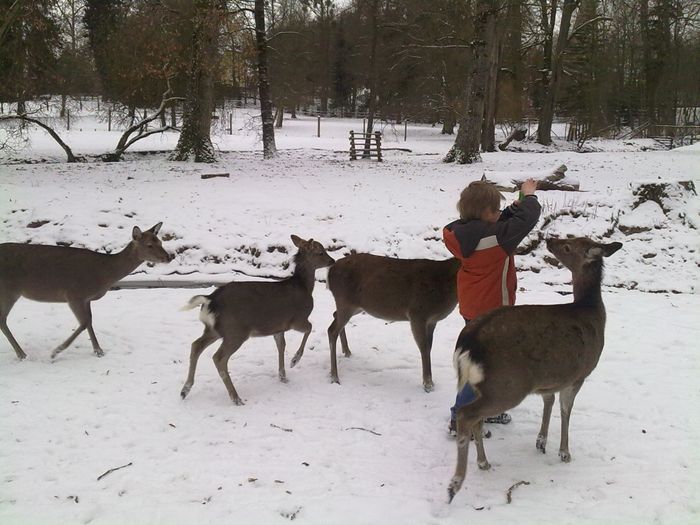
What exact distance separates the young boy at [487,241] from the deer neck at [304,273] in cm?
177

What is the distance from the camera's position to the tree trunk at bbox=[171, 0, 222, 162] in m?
16.2

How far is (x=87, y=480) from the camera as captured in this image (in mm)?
3959

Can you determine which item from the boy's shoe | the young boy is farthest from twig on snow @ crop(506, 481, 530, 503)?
the boy's shoe

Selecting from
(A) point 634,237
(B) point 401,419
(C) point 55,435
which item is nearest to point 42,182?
(C) point 55,435

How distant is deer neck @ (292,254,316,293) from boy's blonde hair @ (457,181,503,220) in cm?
198

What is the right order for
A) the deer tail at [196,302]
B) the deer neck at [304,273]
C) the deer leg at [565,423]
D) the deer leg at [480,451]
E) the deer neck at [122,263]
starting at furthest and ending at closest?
the deer neck at [122,263], the deer neck at [304,273], the deer tail at [196,302], the deer leg at [565,423], the deer leg at [480,451]

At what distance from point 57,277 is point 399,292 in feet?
12.4

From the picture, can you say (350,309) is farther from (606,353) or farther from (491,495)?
(606,353)

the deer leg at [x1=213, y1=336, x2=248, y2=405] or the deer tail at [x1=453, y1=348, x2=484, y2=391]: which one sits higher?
the deer tail at [x1=453, y1=348, x2=484, y2=391]

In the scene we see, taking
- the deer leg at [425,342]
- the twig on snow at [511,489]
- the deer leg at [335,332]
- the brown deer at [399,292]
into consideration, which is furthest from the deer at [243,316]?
the twig on snow at [511,489]

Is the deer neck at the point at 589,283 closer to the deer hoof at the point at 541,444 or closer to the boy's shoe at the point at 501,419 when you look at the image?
the deer hoof at the point at 541,444

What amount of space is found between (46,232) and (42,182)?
165 inches

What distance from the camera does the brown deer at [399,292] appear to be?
5.40 metres

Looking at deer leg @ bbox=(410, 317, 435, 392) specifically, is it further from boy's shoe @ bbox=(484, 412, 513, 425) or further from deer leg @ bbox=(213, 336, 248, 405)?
deer leg @ bbox=(213, 336, 248, 405)
